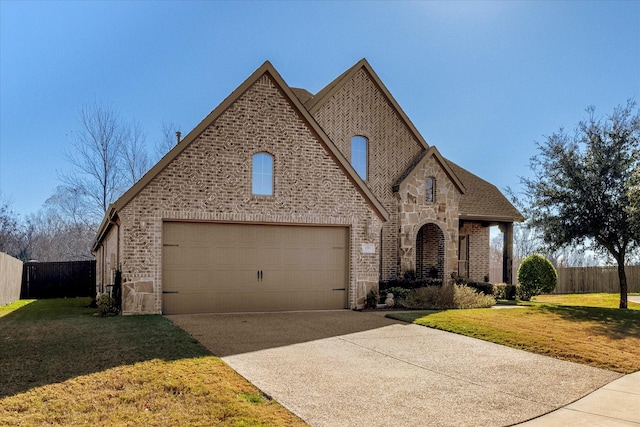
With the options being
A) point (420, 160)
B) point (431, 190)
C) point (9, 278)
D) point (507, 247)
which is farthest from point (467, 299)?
point (9, 278)

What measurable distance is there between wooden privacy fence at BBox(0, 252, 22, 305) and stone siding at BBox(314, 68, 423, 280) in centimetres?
1345

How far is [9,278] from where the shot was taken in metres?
21.2

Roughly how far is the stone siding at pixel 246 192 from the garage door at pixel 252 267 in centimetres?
35

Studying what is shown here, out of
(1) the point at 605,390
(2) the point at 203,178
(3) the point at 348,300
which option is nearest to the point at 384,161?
(3) the point at 348,300

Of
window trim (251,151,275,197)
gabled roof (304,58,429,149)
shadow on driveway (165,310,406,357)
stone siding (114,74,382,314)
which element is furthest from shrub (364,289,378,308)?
Result: gabled roof (304,58,429,149)

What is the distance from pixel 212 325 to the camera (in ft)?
39.5

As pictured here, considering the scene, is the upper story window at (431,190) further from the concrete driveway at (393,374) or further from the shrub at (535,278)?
the concrete driveway at (393,374)

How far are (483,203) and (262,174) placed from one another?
12.9 meters

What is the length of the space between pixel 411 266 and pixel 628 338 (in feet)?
31.3

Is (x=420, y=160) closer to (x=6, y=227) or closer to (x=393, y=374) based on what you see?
(x=393, y=374)

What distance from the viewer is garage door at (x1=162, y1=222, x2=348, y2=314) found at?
14.0m

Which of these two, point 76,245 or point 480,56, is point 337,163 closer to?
point 480,56

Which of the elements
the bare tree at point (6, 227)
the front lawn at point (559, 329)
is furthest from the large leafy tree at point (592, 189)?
the bare tree at point (6, 227)

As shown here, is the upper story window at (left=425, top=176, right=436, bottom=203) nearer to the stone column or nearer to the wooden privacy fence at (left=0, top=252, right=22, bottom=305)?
the stone column
